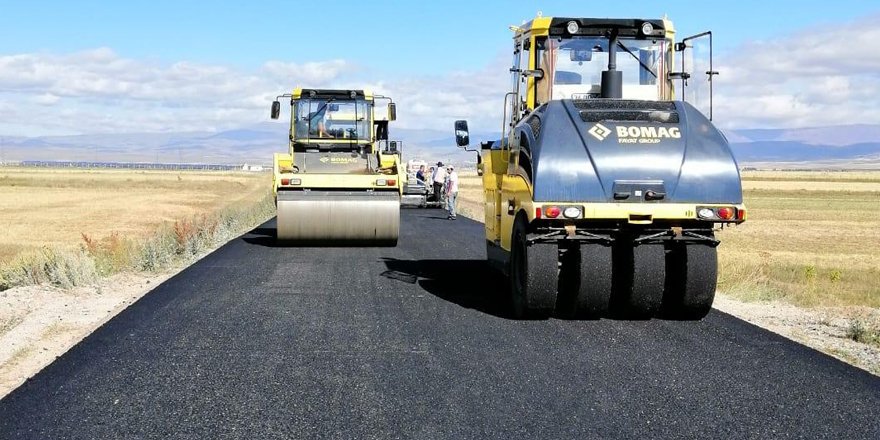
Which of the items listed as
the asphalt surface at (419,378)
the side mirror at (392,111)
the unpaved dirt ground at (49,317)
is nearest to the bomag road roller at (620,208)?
the asphalt surface at (419,378)

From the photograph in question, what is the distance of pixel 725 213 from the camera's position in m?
9.11

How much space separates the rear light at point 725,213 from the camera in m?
9.10

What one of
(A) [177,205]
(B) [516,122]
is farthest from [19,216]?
(B) [516,122]

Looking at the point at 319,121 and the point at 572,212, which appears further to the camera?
the point at 319,121

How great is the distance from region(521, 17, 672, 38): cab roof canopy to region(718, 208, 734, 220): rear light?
285cm

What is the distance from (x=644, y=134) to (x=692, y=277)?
56.0 inches

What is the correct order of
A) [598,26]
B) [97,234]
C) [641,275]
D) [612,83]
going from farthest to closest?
[97,234] < [598,26] < [612,83] < [641,275]

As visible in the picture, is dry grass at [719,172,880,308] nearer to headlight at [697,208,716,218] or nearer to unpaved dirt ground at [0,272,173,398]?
headlight at [697,208,716,218]

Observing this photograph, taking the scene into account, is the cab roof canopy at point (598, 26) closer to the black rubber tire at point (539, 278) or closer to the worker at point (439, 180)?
the black rubber tire at point (539, 278)

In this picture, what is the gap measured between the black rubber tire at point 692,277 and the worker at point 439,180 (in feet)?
80.6

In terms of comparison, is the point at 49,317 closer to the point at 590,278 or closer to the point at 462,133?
the point at 462,133

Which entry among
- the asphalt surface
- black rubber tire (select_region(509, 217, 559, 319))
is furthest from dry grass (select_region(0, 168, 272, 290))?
black rubber tire (select_region(509, 217, 559, 319))

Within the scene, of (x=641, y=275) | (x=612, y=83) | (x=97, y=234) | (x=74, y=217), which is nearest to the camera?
(x=641, y=275)

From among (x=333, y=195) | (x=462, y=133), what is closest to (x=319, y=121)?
(x=333, y=195)
